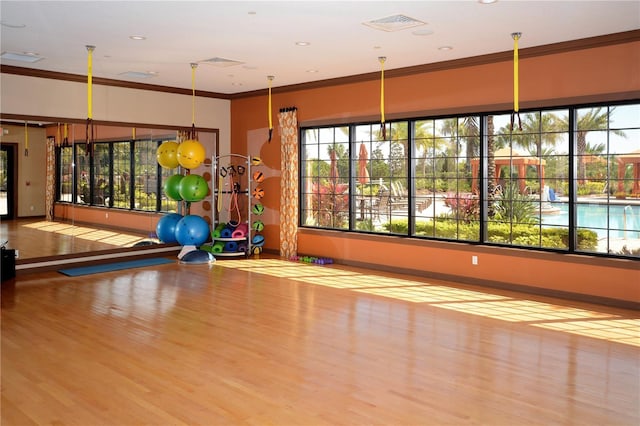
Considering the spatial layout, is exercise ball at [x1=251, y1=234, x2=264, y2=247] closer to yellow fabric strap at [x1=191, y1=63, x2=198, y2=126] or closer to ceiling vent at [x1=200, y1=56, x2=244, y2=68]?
yellow fabric strap at [x1=191, y1=63, x2=198, y2=126]

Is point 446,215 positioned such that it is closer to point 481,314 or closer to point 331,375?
point 481,314

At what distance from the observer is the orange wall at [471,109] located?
702 cm

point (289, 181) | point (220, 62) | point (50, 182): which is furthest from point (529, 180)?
point (50, 182)

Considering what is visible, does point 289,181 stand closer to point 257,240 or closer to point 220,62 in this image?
point 257,240

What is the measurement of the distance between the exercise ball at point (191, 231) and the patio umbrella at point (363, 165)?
2.97 meters

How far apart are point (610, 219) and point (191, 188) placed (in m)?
6.49

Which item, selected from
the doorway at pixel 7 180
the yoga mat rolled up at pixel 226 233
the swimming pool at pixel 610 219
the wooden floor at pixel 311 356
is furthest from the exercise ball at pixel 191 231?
the swimming pool at pixel 610 219

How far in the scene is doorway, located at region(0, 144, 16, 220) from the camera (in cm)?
916

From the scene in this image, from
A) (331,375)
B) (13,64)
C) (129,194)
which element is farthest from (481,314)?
(13,64)

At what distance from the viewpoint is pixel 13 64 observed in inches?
344

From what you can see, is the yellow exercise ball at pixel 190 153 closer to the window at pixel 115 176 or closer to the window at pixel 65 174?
the window at pixel 115 176

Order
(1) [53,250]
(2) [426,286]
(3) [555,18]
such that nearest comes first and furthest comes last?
1. (3) [555,18]
2. (2) [426,286]
3. (1) [53,250]

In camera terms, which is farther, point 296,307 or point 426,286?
point 426,286

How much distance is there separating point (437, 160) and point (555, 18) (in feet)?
10.1
